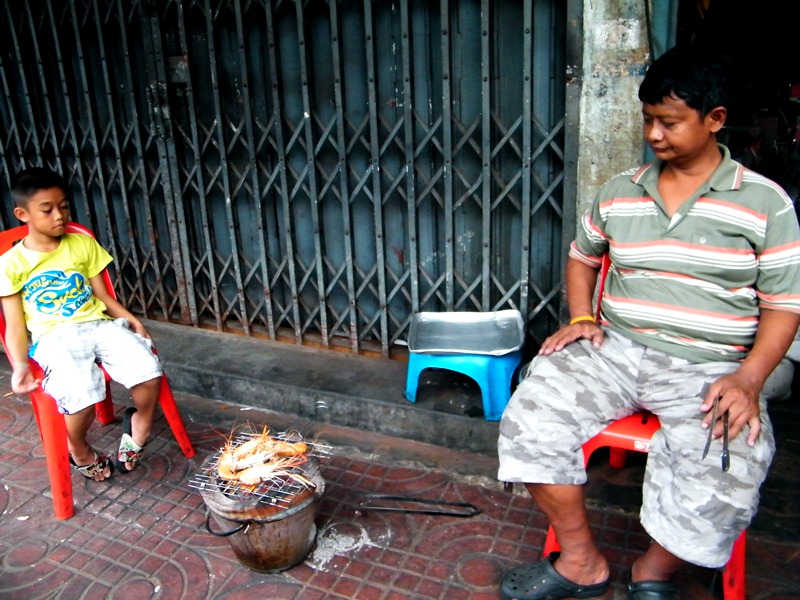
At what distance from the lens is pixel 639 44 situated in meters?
2.94

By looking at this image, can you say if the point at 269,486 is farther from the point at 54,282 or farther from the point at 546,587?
the point at 54,282

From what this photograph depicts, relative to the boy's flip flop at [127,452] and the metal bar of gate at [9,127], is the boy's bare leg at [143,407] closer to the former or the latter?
the boy's flip flop at [127,452]

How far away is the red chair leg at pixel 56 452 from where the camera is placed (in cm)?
318

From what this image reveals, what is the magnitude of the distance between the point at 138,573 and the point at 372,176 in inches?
92.9

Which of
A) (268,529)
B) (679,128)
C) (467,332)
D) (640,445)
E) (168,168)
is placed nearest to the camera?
(679,128)

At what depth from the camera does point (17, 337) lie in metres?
3.20

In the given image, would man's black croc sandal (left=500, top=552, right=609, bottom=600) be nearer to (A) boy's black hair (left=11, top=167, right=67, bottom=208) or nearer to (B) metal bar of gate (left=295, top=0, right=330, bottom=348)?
(B) metal bar of gate (left=295, top=0, right=330, bottom=348)

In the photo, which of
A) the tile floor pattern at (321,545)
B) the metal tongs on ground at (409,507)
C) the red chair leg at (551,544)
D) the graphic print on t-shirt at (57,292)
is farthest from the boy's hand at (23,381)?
the red chair leg at (551,544)

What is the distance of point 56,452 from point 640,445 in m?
2.64

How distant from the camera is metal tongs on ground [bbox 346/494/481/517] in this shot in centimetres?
311

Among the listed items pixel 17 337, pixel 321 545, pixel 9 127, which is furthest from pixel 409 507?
pixel 9 127

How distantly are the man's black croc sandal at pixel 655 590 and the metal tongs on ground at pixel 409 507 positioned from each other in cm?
85

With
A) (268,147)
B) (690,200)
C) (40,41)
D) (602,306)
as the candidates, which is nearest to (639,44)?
(690,200)

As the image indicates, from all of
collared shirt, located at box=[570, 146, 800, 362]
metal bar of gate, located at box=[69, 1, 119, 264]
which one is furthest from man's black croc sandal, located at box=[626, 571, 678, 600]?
metal bar of gate, located at box=[69, 1, 119, 264]
